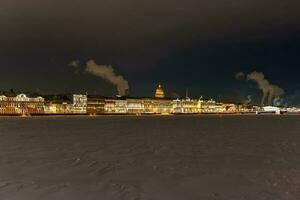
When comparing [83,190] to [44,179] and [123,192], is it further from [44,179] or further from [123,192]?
[44,179]

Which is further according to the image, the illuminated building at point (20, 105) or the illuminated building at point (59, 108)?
the illuminated building at point (59, 108)

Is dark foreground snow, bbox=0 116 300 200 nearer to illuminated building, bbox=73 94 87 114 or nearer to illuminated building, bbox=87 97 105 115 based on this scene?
illuminated building, bbox=73 94 87 114

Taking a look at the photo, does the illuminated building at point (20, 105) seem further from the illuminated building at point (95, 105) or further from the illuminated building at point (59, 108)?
the illuminated building at point (95, 105)

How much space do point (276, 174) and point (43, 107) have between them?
167 m

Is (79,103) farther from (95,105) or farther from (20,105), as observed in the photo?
(20,105)

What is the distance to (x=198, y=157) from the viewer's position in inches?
930

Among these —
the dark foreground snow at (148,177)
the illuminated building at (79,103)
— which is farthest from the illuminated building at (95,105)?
the dark foreground snow at (148,177)

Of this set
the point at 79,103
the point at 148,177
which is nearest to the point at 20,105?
the point at 79,103

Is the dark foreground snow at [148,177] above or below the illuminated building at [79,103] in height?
below

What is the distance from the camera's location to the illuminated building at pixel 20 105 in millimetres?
162625

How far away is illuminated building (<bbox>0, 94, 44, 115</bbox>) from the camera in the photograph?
16262 centimetres

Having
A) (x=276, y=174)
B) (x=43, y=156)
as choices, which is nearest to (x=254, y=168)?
(x=276, y=174)

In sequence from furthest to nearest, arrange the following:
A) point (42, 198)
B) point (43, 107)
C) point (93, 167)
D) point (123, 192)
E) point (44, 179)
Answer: point (43, 107)
point (93, 167)
point (44, 179)
point (123, 192)
point (42, 198)

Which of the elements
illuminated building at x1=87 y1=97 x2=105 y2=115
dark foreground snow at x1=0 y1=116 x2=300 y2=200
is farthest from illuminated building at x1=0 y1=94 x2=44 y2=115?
dark foreground snow at x1=0 y1=116 x2=300 y2=200
